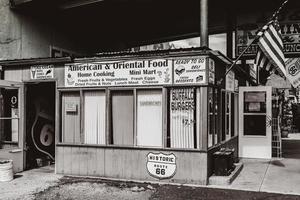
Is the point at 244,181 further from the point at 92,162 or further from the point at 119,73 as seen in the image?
the point at 119,73

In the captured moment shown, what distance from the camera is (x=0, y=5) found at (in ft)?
41.2

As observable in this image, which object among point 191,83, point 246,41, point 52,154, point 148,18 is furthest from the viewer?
point 148,18

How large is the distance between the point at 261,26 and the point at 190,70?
5.94 m

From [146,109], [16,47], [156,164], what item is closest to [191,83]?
[146,109]

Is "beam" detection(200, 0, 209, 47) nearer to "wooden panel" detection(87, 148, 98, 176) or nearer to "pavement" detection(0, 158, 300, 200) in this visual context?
"pavement" detection(0, 158, 300, 200)

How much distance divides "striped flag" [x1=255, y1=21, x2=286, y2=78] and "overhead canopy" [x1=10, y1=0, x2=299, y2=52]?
169 inches

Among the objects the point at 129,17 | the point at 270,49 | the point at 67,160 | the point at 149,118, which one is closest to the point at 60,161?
the point at 67,160

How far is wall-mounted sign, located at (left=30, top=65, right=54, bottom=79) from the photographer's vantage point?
10477 mm

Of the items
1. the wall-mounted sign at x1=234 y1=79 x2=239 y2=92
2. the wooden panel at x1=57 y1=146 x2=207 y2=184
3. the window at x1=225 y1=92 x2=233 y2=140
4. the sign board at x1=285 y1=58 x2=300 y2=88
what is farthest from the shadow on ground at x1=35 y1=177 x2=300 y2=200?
the sign board at x1=285 y1=58 x2=300 y2=88

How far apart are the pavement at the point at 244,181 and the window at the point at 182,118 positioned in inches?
46.6

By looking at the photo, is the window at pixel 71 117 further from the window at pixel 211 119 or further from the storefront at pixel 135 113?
the window at pixel 211 119

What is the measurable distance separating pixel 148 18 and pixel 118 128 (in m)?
9.20

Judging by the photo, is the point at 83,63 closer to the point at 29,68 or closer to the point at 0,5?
the point at 29,68

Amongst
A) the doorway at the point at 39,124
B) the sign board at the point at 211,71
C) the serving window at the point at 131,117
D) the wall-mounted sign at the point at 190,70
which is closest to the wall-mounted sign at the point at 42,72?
the doorway at the point at 39,124
